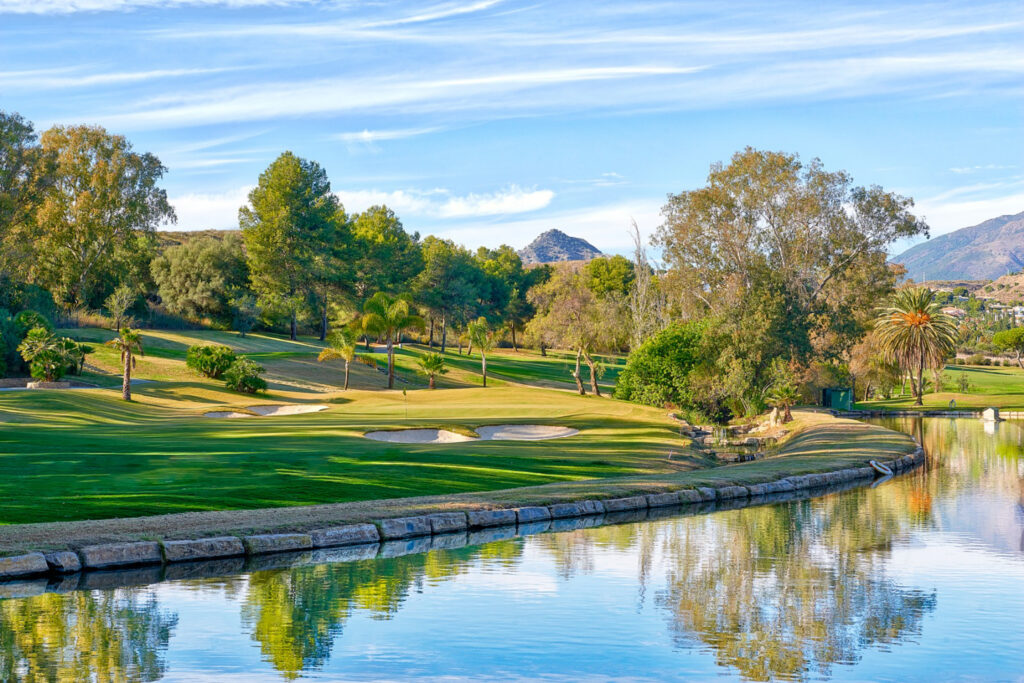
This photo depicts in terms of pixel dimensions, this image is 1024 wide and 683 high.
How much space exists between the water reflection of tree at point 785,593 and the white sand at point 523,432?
684 inches

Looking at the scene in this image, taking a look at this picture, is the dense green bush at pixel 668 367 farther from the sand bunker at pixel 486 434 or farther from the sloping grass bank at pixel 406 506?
the sloping grass bank at pixel 406 506

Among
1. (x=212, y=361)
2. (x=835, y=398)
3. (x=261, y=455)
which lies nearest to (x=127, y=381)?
(x=212, y=361)

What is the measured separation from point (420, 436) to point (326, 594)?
70.7 feet

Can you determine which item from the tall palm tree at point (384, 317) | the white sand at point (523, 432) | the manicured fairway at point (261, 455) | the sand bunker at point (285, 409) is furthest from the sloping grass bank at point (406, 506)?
the tall palm tree at point (384, 317)

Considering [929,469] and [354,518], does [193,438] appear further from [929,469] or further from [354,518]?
[929,469]

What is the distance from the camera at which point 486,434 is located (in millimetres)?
36188

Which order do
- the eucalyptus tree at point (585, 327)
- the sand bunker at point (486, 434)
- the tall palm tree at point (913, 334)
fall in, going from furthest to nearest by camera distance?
the tall palm tree at point (913, 334), the eucalyptus tree at point (585, 327), the sand bunker at point (486, 434)

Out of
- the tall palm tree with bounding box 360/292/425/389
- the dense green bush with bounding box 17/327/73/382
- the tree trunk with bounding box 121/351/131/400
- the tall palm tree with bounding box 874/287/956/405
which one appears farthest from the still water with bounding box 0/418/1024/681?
the tall palm tree with bounding box 874/287/956/405

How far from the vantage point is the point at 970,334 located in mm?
160625

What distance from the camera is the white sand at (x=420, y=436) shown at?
108 ft

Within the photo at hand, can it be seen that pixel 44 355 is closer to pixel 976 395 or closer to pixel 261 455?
pixel 261 455

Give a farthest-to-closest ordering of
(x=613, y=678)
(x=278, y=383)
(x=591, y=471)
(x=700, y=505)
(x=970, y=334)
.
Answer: (x=970, y=334)
(x=278, y=383)
(x=591, y=471)
(x=700, y=505)
(x=613, y=678)

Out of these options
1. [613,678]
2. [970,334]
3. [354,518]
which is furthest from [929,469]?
[970,334]

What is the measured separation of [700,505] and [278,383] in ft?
138
